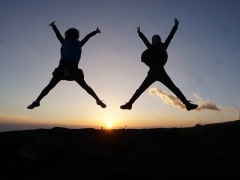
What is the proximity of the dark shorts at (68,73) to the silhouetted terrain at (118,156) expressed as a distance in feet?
6.39

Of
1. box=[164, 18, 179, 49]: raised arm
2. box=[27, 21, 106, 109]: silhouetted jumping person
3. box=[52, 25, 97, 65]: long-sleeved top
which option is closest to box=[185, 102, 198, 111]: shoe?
box=[164, 18, 179, 49]: raised arm

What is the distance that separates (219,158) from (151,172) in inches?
53.6

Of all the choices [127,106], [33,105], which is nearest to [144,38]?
[127,106]

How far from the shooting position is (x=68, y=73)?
9414 mm

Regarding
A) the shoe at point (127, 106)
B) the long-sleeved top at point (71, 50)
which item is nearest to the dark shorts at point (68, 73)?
the long-sleeved top at point (71, 50)

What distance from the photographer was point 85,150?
706 cm

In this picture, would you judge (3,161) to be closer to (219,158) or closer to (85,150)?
(85,150)

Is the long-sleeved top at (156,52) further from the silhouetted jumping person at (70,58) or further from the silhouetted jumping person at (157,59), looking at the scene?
the silhouetted jumping person at (70,58)

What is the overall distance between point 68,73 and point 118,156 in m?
3.27

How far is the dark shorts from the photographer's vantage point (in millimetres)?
9461

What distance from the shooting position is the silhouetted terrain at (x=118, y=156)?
6129 mm

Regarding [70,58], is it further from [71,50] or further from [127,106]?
[127,106]

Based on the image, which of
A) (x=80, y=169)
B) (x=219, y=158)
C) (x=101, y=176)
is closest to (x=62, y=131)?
(x=80, y=169)

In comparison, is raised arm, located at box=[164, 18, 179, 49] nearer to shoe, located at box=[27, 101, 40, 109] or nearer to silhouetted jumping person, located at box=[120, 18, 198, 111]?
silhouetted jumping person, located at box=[120, 18, 198, 111]
